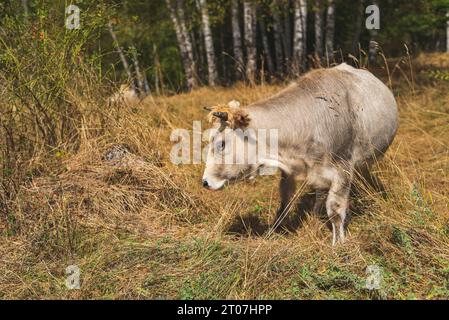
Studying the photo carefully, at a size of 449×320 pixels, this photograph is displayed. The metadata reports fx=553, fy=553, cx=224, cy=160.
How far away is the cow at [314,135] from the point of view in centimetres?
551

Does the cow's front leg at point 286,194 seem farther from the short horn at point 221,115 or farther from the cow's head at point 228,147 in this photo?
the short horn at point 221,115

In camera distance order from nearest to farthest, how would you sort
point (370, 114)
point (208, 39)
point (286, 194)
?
point (286, 194), point (370, 114), point (208, 39)

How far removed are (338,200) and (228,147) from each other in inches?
55.4

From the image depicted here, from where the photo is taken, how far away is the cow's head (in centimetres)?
544

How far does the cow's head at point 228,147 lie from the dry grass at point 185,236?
1.88ft

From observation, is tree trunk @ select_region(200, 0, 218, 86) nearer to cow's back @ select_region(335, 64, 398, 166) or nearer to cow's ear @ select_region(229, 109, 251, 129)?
cow's back @ select_region(335, 64, 398, 166)

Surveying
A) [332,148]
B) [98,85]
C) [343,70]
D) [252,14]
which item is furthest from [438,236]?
[252,14]

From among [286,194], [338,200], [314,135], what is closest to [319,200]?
[338,200]

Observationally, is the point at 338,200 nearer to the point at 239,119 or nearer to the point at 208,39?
the point at 239,119

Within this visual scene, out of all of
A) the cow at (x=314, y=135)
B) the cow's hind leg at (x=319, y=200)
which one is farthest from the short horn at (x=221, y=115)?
the cow's hind leg at (x=319, y=200)

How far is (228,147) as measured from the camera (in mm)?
5480

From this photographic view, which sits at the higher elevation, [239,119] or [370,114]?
[239,119]

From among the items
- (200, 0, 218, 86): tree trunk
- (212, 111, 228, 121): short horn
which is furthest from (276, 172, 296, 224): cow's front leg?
(200, 0, 218, 86): tree trunk
